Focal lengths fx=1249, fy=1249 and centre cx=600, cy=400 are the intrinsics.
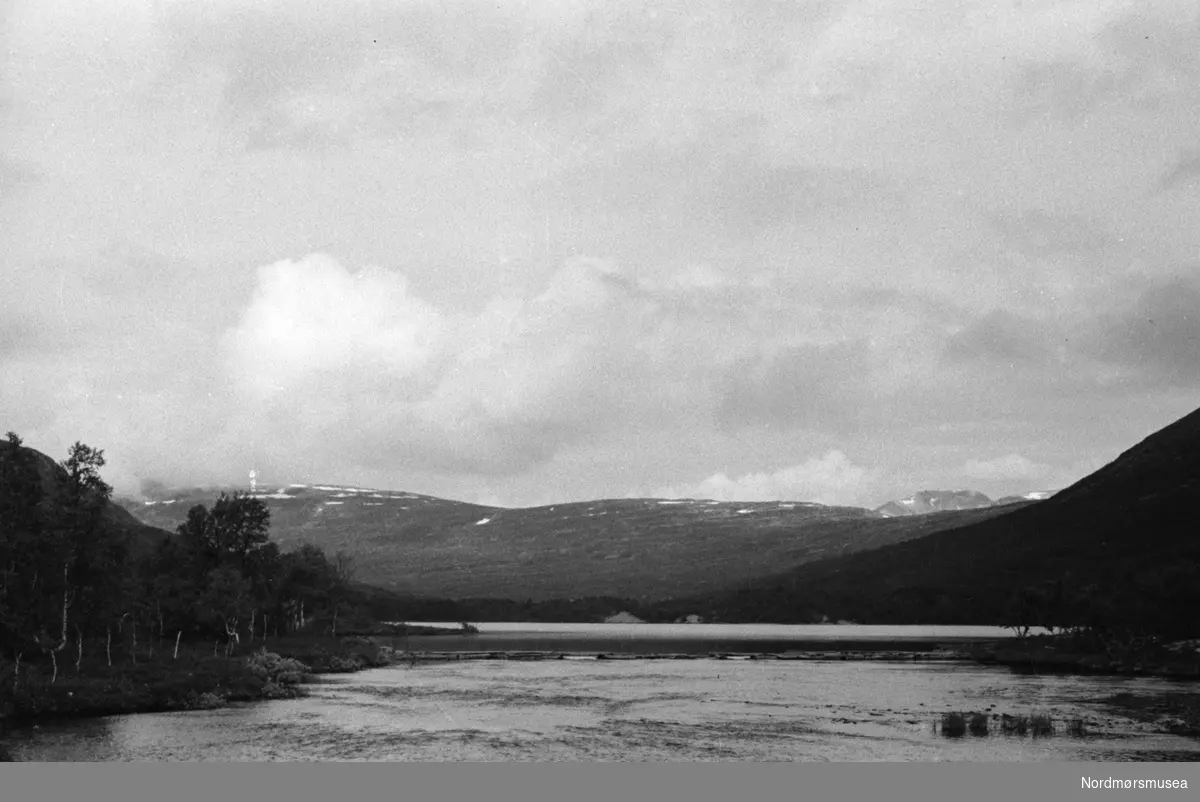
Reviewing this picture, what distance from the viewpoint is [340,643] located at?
158 metres

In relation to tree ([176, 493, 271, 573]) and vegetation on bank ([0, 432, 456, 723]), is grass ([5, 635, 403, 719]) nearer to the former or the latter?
vegetation on bank ([0, 432, 456, 723])

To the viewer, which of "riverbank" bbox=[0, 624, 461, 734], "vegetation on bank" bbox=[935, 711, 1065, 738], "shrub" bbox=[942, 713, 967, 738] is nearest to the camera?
"shrub" bbox=[942, 713, 967, 738]

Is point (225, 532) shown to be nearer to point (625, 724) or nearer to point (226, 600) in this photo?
point (226, 600)

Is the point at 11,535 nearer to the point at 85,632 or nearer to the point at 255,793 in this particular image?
the point at 85,632

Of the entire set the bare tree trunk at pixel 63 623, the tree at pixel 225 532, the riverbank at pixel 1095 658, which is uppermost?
the tree at pixel 225 532

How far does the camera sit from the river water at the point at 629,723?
5941cm

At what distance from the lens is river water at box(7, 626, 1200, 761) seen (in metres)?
59.4

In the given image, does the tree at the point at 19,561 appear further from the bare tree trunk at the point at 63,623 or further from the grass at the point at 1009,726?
the grass at the point at 1009,726

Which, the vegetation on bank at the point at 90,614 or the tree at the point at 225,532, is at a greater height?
the tree at the point at 225,532

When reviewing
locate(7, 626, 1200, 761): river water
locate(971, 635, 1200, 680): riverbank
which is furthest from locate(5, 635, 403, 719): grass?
locate(971, 635, 1200, 680): riverbank

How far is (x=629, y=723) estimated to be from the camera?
72750 millimetres

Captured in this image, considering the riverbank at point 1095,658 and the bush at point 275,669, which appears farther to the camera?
the riverbank at point 1095,658

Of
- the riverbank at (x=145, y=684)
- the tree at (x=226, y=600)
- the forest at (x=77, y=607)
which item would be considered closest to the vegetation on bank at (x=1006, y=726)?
the riverbank at (x=145, y=684)

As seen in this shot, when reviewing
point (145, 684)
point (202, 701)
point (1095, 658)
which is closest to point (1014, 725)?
point (202, 701)
